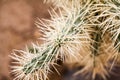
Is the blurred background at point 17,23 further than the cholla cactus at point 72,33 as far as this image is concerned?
Yes

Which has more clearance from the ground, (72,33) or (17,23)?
→ (17,23)

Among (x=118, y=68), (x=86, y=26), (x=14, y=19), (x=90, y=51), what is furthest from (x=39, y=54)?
(x=14, y=19)

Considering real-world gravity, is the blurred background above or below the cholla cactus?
above

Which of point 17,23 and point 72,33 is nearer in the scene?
point 72,33

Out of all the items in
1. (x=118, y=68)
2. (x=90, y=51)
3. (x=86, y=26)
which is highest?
(x=86, y=26)

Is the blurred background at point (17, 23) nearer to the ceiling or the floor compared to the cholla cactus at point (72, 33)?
nearer to the ceiling

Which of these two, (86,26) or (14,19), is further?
(14,19)

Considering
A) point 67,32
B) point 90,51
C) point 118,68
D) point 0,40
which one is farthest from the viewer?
point 0,40

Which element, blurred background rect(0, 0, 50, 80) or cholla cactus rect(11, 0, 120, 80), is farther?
blurred background rect(0, 0, 50, 80)

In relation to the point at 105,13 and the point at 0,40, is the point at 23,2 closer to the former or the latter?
the point at 0,40

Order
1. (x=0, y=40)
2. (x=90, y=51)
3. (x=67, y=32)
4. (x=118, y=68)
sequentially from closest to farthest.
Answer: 1. (x=67, y=32)
2. (x=90, y=51)
3. (x=118, y=68)
4. (x=0, y=40)

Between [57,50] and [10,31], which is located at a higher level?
[10,31]
